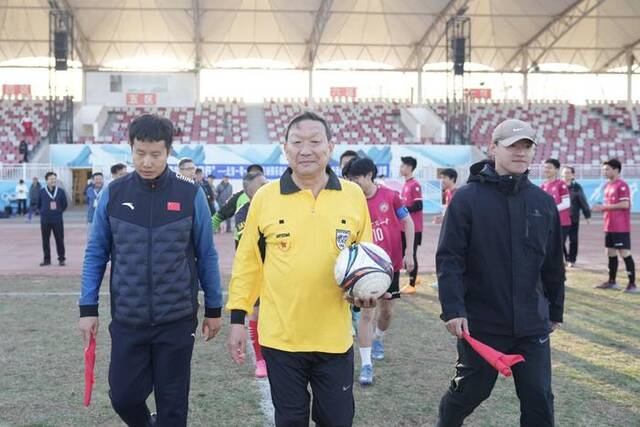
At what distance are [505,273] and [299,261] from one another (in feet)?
3.86

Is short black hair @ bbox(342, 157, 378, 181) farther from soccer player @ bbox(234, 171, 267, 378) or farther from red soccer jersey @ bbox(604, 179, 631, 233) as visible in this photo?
red soccer jersey @ bbox(604, 179, 631, 233)

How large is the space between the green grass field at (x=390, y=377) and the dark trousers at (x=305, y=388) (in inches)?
59.9

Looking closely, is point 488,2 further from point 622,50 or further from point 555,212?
point 555,212

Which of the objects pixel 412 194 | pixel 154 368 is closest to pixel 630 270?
pixel 412 194

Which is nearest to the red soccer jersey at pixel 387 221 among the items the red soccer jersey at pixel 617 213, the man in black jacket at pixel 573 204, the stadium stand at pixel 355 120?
the red soccer jersey at pixel 617 213

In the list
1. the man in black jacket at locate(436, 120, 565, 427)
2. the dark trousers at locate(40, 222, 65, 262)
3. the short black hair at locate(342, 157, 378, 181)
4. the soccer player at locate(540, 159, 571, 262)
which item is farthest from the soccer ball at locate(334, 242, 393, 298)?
the dark trousers at locate(40, 222, 65, 262)

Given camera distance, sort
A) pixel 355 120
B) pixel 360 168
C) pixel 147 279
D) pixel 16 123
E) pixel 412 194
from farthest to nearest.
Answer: pixel 355 120 < pixel 16 123 < pixel 412 194 < pixel 360 168 < pixel 147 279

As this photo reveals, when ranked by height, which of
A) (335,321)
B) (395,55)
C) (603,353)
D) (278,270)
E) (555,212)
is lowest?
(603,353)

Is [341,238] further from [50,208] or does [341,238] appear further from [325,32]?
[325,32]

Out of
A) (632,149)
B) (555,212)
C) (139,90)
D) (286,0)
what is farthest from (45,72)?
(555,212)

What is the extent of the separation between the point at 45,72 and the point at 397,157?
25028 millimetres

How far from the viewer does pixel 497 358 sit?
3.32m

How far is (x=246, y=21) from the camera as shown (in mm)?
37594

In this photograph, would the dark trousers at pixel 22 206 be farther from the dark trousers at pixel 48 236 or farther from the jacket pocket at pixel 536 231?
the jacket pocket at pixel 536 231
